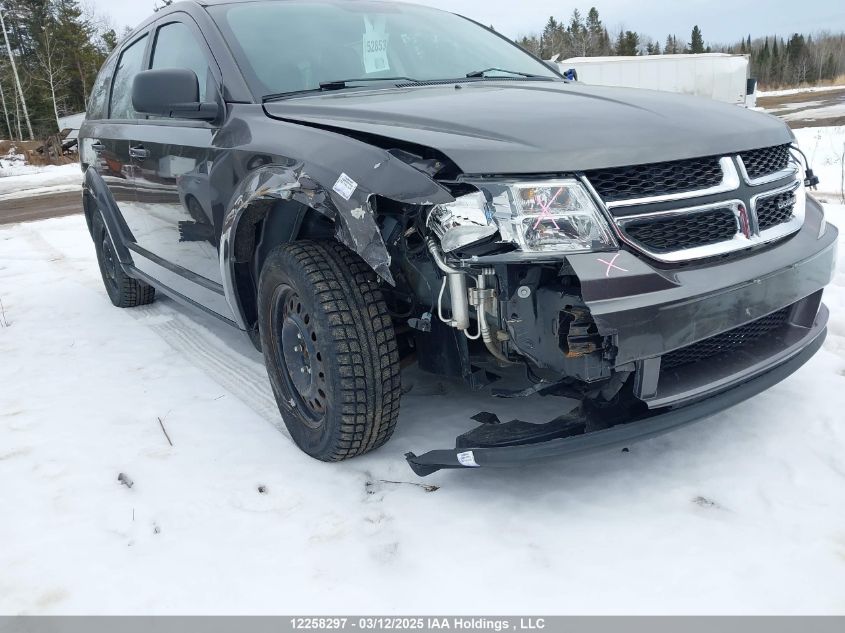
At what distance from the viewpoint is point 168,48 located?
3.43 metres

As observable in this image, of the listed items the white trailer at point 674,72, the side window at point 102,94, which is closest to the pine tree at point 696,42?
the white trailer at point 674,72

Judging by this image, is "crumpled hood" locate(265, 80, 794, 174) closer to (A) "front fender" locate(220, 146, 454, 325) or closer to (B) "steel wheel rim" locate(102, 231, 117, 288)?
(A) "front fender" locate(220, 146, 454, 325)

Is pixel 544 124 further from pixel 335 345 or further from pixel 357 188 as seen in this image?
pixel 335 345

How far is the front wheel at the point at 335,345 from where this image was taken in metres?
2.22

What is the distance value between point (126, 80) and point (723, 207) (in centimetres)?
354

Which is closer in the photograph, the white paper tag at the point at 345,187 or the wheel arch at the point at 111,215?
the white paper tag at the point at 345,187

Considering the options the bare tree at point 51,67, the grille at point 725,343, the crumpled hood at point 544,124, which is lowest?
the grille at point 725,343

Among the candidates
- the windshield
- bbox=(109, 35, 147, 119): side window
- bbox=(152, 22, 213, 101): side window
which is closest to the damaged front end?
the windshield

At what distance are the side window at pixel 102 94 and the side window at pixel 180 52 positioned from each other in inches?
41.2

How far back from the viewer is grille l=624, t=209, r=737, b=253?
1.89 meters

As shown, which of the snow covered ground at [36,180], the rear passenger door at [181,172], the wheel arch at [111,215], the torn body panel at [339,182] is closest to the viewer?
the torn body panel at [339,182]

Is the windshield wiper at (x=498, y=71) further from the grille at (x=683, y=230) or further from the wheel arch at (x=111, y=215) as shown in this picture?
the wheel arch at (x=111, y=215)

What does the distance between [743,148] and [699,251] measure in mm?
424

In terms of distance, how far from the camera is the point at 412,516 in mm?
2180
